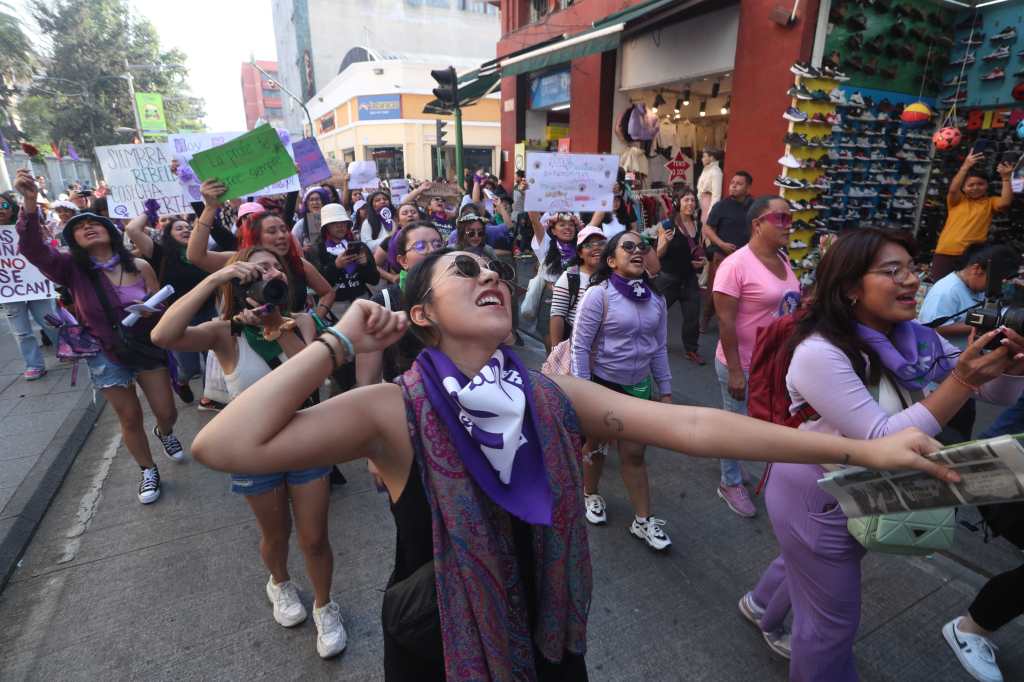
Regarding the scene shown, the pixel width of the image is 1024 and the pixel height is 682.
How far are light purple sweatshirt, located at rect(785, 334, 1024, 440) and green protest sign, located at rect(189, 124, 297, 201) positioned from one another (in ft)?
11.3

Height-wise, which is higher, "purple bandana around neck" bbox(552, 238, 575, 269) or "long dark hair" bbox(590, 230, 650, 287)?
"long dark hair" bbox(590, 230, 650, 287)

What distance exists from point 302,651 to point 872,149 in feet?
31.5

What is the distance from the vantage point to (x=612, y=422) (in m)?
1.48

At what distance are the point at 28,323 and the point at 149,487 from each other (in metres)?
4.07

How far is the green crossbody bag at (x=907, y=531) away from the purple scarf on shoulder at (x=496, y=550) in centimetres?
92

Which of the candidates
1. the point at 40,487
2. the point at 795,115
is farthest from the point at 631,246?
the point at 795,115

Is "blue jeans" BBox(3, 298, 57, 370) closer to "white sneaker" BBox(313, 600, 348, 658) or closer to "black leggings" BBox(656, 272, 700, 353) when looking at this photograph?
"white sneaker" BBox(313, 600, 348, 658)

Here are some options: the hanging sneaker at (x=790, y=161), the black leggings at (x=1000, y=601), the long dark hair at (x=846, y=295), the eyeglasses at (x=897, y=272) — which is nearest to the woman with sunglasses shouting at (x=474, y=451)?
the long dark hair at (x=846, y=295)

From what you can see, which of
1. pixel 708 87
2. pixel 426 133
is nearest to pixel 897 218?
pixel 708 87

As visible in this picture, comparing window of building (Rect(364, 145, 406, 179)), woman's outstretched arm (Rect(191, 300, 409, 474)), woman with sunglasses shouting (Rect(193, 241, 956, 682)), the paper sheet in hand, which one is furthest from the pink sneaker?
window of building (Rect(364, 145, 406, 179))

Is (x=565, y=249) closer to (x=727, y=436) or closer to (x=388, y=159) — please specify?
(x=727, y=436)

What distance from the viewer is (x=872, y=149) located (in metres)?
8.18

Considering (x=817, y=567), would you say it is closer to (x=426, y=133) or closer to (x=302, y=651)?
(x=302, y=651)

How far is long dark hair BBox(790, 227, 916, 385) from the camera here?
71.4 inches
